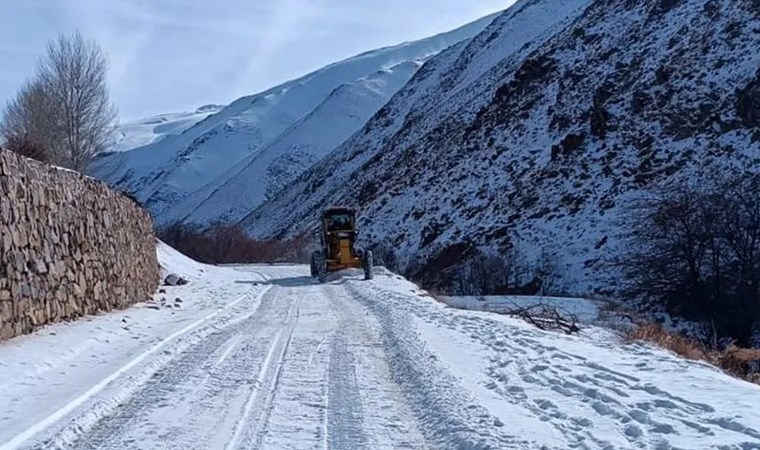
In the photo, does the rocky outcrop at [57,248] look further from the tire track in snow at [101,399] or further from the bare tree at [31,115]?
the bare tree at [31,115]

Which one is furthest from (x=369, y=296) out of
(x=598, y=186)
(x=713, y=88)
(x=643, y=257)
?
(x=713, y=88)

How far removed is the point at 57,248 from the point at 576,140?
129ft

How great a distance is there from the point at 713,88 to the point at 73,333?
39.3m

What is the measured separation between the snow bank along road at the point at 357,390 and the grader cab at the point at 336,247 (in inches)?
606

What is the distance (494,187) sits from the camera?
5144cm

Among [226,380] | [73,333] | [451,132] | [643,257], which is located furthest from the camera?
[451,132]

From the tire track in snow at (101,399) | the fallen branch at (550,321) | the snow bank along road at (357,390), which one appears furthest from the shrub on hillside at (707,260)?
the tire track in snow at (101,399)

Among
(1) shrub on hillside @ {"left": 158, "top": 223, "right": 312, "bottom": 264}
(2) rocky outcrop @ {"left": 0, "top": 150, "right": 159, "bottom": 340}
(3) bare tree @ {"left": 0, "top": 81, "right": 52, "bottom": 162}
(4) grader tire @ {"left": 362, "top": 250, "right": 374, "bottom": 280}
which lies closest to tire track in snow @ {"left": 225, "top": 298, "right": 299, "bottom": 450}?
(2) rocky outcrop @ {"left": 0, "top": 150, "right": 159, "bottom": 340}

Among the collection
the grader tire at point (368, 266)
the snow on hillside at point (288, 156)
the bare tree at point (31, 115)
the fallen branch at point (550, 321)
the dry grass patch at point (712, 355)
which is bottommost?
the dry grass patch at point (712, 355)

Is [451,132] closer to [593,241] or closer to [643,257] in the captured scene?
[593,241]

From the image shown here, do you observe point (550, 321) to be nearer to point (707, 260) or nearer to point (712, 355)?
point (712, 355)

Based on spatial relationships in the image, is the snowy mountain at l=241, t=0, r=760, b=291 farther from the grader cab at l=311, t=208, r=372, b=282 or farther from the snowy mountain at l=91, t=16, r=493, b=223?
the snowy mountain at l=91, t=16, r=493, b=223

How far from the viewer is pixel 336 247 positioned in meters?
30.2

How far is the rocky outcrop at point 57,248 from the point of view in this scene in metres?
11.1
